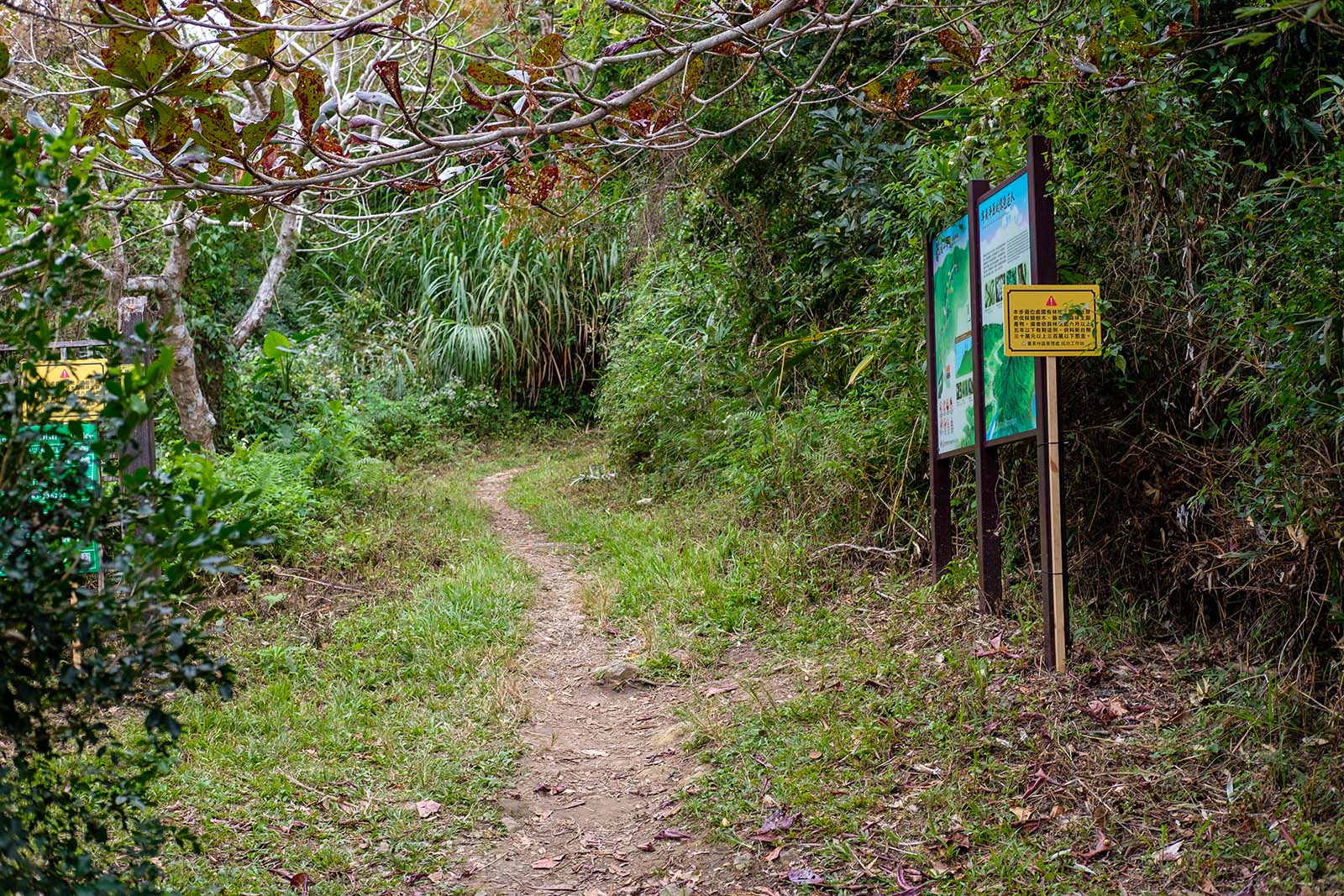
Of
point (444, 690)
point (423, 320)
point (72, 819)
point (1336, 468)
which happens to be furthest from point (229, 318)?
point (1336, 468)

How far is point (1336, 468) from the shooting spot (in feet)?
11.3

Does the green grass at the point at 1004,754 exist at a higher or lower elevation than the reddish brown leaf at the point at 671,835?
higher

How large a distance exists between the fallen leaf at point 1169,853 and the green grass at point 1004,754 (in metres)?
0.02

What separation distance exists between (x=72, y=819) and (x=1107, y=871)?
2.91 metres

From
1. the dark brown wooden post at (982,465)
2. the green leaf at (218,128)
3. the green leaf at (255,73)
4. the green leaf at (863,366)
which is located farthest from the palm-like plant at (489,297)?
the green leaf at (255,73)

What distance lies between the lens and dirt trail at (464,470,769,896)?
393cm

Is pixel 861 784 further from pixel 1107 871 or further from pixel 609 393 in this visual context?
pixel 609 393

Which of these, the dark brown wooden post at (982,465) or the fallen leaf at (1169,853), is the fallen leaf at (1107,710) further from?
the dark brown wooden post at (982,465)

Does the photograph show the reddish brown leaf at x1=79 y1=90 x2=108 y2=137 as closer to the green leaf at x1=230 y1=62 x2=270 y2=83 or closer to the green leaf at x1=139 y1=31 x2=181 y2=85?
the green leaf at x1=139 y1=31 x2=181 y2=85

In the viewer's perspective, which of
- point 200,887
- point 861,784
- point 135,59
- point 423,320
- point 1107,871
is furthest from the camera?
point 423,320

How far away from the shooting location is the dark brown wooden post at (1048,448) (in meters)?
4.29

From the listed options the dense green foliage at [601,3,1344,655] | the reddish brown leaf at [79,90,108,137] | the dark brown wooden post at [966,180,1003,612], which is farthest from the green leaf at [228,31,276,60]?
the dark brown wooden post at [966,180,1003,612]

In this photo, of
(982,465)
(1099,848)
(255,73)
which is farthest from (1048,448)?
(255,73)

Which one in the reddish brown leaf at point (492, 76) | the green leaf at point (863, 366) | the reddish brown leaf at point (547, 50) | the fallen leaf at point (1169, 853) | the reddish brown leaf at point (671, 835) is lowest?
the reddish brown leaf at point (671, 835)
